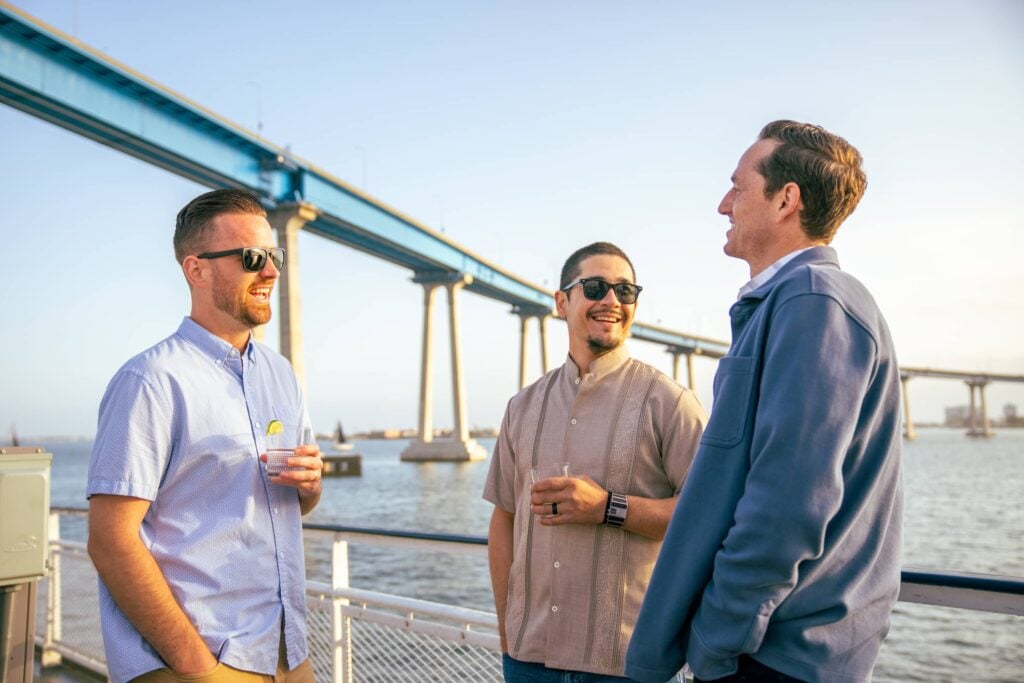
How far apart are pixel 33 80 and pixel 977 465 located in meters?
57.6

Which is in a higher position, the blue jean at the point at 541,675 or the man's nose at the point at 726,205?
the man's nose at the point at 726,205

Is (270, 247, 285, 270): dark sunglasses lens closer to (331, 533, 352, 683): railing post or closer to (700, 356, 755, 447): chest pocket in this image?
(700, 356, 755, 447): chest pocket

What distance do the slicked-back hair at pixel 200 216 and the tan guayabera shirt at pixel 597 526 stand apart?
3.40 feet

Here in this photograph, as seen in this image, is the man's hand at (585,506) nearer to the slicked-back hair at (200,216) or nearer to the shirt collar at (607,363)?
the shirt collar at (607,363)

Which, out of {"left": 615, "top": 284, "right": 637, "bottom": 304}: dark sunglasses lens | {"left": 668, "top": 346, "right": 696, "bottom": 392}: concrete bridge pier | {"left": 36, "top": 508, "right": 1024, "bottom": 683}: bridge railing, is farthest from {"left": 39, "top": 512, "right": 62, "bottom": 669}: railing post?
{"left": 668, "top": 346, "right": 696, "bottom": 392}: concrete bridge pier

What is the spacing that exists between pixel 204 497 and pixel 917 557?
1776cm

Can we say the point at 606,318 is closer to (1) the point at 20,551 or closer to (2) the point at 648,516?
(2) the point at 648,516

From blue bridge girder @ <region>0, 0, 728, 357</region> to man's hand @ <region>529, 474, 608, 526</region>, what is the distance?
18.0 m

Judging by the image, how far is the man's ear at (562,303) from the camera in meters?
2.46

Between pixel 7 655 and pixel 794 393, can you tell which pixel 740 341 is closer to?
pixel 794 393

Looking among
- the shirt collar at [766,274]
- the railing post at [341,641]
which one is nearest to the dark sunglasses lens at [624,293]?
the shirt collar at [766,274]

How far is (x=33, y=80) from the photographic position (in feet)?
54.8

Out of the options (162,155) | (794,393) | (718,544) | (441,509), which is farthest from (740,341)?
(441,509)

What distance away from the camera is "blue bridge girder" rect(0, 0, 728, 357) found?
54.4 ft
